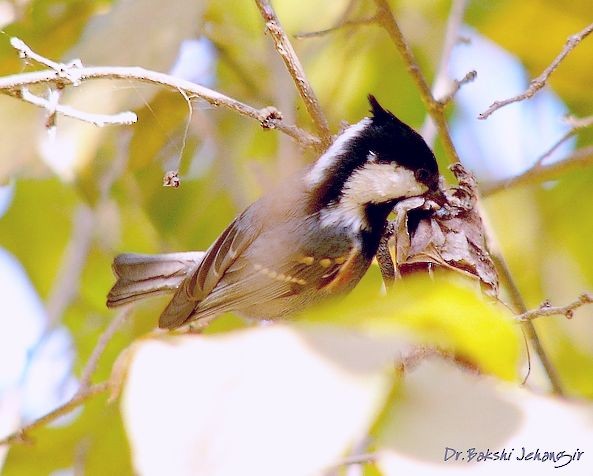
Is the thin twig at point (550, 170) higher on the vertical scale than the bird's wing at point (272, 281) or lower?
lower

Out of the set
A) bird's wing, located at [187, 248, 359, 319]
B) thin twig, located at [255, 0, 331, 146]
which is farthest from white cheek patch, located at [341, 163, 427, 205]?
thin twig, located at [255, 0, 331, 146]

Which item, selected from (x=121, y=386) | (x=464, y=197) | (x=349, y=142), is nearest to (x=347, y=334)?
(x=121, y=386)

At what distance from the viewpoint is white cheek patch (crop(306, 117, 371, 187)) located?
184 cm

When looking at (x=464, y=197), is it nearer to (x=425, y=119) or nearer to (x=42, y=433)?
(x=425, y=119)

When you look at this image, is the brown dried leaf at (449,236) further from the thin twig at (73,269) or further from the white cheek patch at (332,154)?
the thin twig at (73,269)

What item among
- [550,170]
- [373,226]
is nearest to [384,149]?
[373,226]

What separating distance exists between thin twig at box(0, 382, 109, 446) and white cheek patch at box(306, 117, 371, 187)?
0.62 m

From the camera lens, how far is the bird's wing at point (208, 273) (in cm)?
189

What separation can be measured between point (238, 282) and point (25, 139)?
55 cm

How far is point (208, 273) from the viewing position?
1.98 metres

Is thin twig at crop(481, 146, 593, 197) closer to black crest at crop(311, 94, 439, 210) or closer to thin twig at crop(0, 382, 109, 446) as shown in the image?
black crest at crop(311, 94, 439, 210)

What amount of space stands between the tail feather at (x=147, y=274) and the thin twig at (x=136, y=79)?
625 millimetres

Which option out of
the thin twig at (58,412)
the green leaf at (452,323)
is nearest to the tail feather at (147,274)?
the thin twig at (58,412)

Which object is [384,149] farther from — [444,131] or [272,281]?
[272,281]
